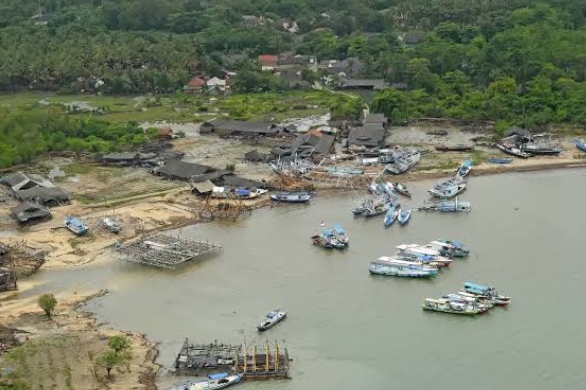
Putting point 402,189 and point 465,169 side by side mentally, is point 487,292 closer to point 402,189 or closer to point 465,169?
point 402,189

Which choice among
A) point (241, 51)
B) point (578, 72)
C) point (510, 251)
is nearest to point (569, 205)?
point (510, 251)

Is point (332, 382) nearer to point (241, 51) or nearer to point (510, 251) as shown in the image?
point (510, 251)

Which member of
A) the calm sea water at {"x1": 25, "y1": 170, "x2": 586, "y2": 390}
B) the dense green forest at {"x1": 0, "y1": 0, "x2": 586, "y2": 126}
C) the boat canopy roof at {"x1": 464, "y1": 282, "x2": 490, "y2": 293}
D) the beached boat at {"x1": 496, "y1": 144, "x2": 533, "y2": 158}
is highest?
the dense green forest at {"x1": 0, "y1": 0, "x2": 586, "y2": 126}

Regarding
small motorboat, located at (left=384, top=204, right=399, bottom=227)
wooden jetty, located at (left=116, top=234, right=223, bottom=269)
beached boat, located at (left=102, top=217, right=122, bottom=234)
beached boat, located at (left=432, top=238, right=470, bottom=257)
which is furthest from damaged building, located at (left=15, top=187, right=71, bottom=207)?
beached boat, located at (left=432, top=238, right=470, bottom=257)

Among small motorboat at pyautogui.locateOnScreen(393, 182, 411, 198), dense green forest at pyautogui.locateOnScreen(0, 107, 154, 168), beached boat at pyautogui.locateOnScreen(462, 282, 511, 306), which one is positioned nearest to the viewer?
beached boat at pyautogui.locateOnScreen(462, 282, 511, 306)

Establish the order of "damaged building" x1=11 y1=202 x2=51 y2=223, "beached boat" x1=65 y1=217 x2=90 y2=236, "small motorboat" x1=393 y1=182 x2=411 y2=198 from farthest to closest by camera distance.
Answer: "small motorboat" x1=393 y1=182 x2=411 y2=198 < "damaged building" x1=11 y1=202 x2=51 y2=223 < "beached boat" x1=65 y1=217 x2=90 y2=236

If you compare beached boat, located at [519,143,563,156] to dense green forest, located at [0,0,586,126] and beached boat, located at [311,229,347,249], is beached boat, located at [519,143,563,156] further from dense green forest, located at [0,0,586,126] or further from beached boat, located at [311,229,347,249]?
beached boat, located at [311,229,347,249]
